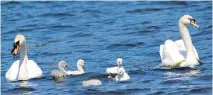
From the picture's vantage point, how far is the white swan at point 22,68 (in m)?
15.4

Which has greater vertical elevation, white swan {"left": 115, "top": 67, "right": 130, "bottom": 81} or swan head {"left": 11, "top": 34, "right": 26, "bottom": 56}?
swan head {"left": 11, "top": 34, "right": 26, "bottom": 56}

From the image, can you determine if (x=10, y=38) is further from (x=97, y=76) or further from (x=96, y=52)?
(x=97, y=76)

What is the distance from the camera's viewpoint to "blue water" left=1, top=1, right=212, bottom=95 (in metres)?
14.0

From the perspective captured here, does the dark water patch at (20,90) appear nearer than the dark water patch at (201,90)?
No

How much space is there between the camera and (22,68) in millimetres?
15664

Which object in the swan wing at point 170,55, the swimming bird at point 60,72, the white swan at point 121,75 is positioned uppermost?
the swan wing at point 170,55

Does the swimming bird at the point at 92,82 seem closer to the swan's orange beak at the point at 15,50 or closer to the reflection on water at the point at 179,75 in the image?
the reflection on water at the point at 179,75

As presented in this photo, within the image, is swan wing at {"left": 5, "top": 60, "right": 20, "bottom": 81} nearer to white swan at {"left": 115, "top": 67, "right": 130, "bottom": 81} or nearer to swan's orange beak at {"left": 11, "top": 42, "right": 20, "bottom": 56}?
swan's orange beak at {"left": 11, "top": 42, "right": 20, "bottom": 56}

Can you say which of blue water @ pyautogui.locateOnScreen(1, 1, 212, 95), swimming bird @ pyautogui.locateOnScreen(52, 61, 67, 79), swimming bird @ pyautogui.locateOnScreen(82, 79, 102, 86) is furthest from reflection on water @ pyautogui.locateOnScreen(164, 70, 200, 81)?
swimming bird @ pyautogui.locateOnScreen(52, 61, 67, 79)

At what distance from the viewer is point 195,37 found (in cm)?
1917

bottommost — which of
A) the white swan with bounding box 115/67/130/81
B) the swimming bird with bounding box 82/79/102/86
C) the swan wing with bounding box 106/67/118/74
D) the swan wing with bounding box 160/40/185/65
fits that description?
the swimming bird with bounding box 82/79/102/86

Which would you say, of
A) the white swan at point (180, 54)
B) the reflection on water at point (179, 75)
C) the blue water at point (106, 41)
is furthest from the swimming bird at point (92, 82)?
the white swan at point (180, 54)

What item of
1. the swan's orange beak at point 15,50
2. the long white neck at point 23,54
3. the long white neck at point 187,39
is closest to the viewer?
the swan's orange beak at point 15,50

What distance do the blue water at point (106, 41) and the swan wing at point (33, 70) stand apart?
A: 129mm
